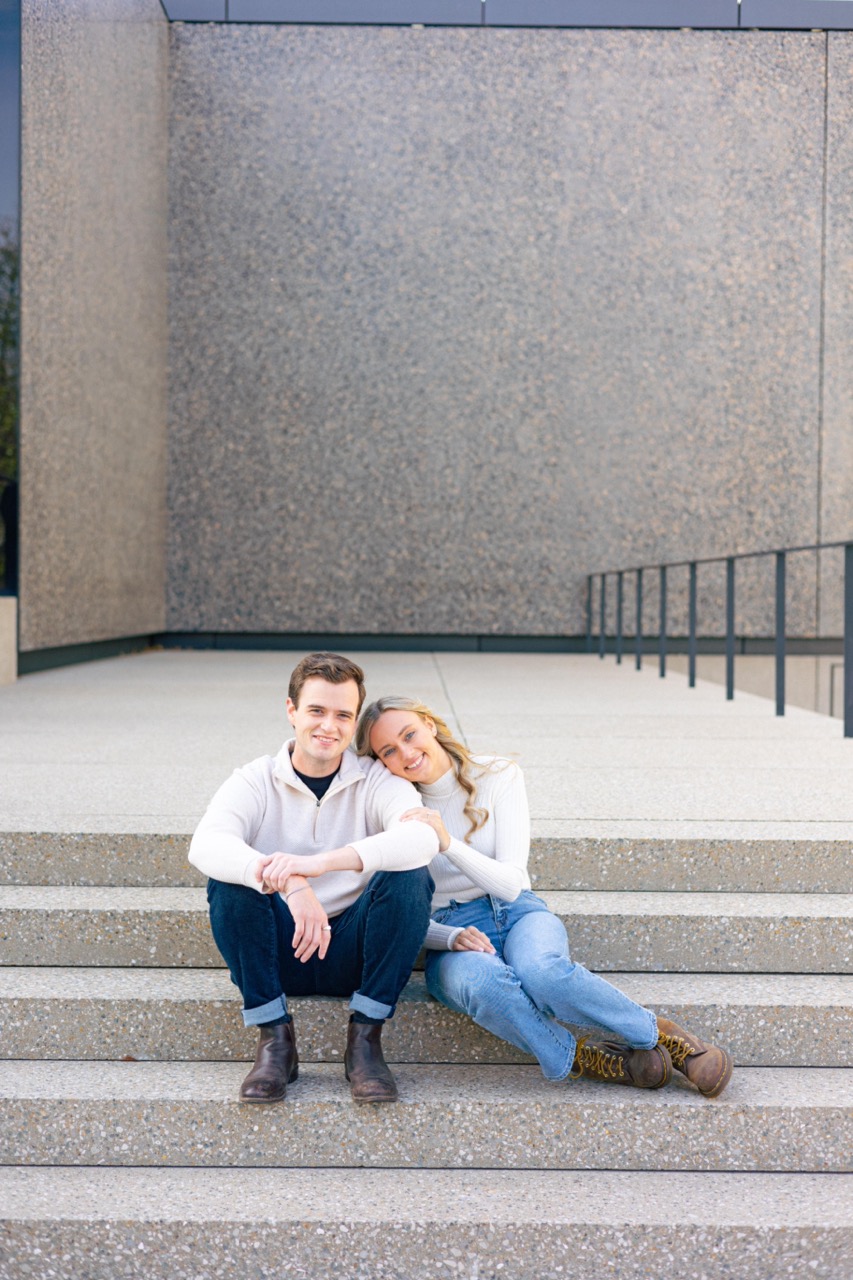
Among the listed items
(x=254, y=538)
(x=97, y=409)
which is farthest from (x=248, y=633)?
(x=97, y=409)

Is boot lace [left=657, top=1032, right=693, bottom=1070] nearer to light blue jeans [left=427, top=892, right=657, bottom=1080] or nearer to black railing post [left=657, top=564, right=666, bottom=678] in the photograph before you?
light blue jeans [left=427, top=892, right=657, bottom=1080]

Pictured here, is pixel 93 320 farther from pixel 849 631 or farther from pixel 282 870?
pixel 282 870

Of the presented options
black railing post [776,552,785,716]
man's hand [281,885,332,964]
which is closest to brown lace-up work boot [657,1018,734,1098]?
man's hand [281,885,332,964]

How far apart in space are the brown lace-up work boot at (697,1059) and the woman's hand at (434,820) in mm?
508

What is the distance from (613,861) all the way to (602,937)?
26 cm

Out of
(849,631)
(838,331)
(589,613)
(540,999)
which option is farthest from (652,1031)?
(838,331)

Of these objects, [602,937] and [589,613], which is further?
[589,613]

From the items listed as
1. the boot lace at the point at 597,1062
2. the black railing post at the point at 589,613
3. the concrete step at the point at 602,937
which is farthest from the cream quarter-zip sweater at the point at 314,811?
the black railing post at the point at 589,613

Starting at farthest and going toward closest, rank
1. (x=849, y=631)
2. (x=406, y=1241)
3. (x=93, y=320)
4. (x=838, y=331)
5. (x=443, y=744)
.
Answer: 1. (x=838, y=331)
2. (x=93, y=320)
3. (x=849, y=631)
4. (x=443, y=744)
5. (x=406, y=1241)

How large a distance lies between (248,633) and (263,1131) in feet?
27.6

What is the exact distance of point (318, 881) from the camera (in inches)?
93.6

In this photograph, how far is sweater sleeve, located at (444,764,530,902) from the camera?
2.39m

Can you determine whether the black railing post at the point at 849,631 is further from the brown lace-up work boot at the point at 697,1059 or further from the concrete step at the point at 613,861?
the brown lace-up work boot at the point at 697,1059

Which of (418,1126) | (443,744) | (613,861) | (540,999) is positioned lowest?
(418,1126)
